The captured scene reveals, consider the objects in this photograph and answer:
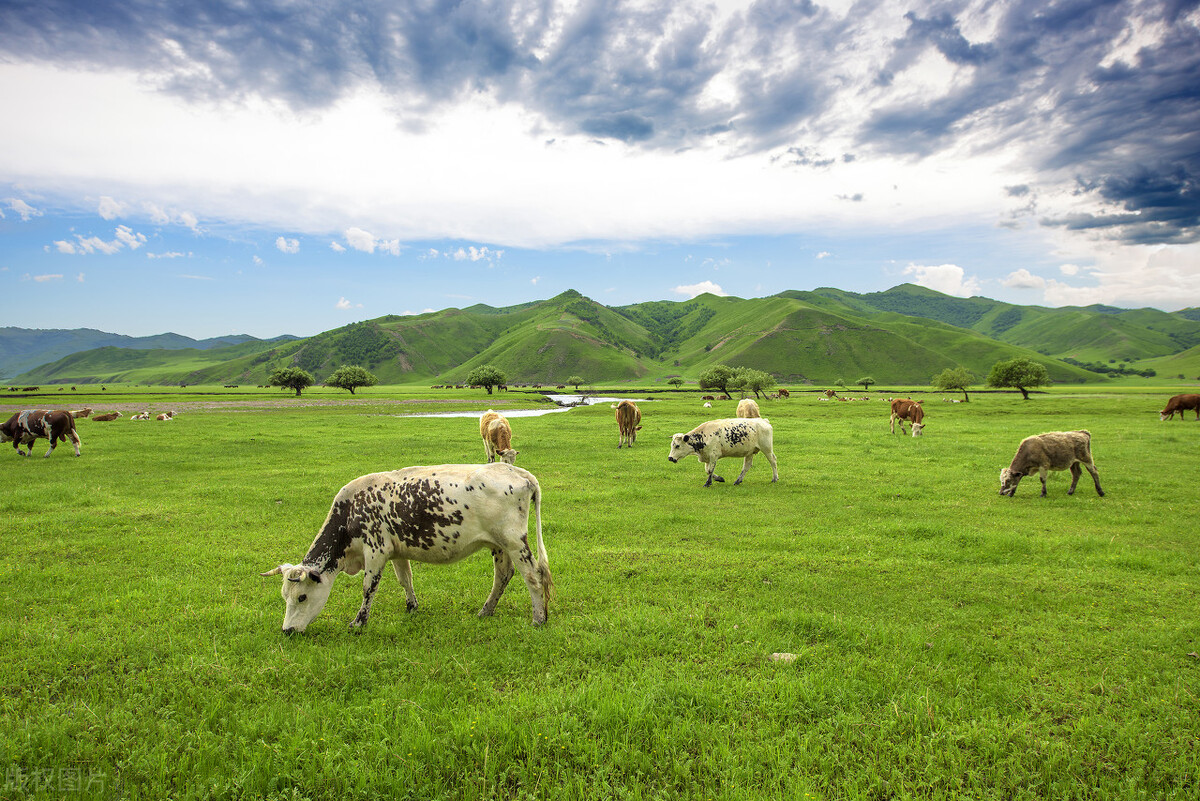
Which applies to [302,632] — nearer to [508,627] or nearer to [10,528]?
[508,627]

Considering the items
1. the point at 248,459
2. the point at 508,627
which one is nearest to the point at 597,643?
the point at 508,627

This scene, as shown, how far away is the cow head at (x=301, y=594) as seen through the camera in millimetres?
7406

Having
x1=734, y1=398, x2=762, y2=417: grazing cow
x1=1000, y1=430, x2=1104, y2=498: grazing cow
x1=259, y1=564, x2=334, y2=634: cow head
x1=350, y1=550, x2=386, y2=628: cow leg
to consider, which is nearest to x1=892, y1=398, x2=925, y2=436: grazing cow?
x1=734, y1=398, x2=762, y2=417: grazing cow

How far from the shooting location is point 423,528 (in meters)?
7.56

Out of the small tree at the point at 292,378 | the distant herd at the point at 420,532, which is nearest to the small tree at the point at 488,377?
the small tree at the point at 292,378

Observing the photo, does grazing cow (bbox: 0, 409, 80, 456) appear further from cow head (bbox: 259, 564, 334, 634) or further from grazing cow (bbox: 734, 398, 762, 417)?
grazing cow (bbox: 734, 398, 762, 417)

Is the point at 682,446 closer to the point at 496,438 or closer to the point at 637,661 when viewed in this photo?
the point at 496,438

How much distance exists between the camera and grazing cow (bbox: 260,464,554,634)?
751 centimetres

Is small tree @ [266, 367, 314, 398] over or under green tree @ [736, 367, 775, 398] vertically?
over

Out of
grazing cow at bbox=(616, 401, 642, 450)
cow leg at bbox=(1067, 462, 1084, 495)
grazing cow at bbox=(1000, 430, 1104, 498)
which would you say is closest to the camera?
grazing cow at bbox=(1000, 430, 1104, 498)

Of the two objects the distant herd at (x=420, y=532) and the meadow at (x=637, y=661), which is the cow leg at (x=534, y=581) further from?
the meadow at (x=637, y=661)

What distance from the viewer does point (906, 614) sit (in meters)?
8.03

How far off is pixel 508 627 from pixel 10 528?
536 inches

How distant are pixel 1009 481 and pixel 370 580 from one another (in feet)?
59.6
